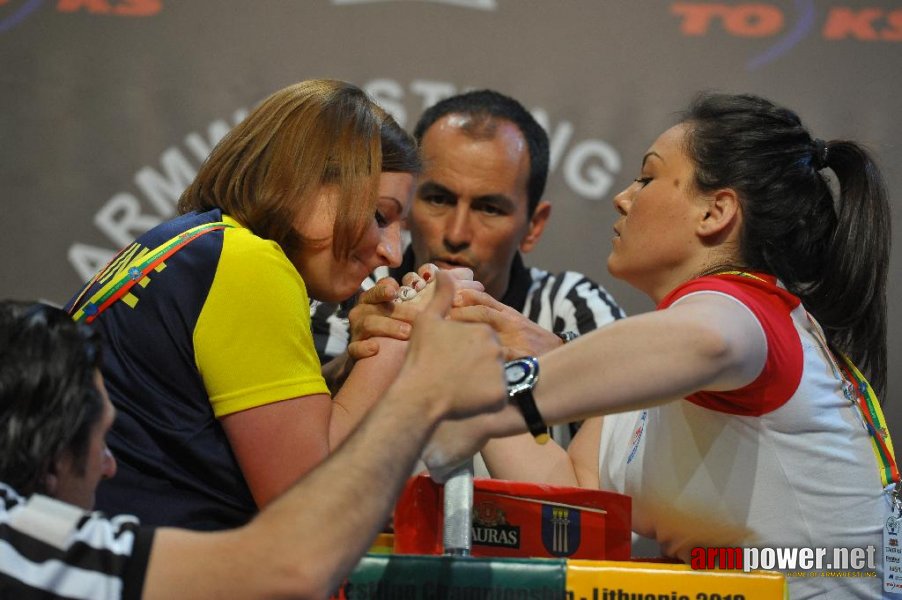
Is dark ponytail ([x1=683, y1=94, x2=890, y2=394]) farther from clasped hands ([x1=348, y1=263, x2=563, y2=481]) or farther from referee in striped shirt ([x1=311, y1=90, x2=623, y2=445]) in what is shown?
referee in striped shirt ([x1=311, y1=90, x2=623, y2=445])

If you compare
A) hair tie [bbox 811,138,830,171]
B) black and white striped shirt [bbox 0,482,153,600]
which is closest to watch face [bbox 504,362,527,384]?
black and white striped shirt [bbox 0,482,153,600]

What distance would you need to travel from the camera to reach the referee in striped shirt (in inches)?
107

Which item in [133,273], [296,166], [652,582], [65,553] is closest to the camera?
[65,553]

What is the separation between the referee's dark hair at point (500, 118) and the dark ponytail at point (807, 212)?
103 cm

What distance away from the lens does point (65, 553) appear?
3.10 ft

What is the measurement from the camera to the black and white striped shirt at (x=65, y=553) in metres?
0.93

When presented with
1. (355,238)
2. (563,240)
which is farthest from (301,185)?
(563,240)

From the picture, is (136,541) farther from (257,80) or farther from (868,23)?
(868,23)

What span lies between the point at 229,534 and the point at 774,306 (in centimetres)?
90

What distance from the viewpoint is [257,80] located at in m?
3.03

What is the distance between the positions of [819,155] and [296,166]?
2.89ft

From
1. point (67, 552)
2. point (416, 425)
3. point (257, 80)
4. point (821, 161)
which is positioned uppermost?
point (257, 80)

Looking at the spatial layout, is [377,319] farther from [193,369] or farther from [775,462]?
[775,462]

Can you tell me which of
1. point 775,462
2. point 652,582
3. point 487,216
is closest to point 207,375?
point 652,582
